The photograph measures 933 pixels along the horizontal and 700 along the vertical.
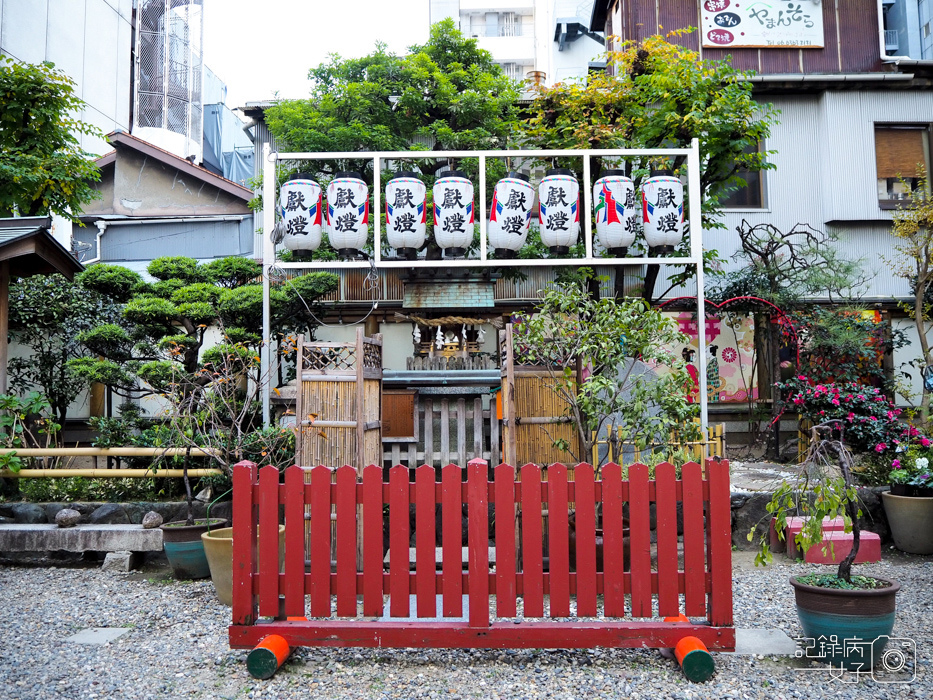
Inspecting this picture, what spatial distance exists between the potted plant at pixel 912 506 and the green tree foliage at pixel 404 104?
8.38 m

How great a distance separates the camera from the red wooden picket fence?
492cm

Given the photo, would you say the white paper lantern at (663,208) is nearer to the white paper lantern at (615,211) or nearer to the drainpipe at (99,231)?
the white paper lantern at (615,211)

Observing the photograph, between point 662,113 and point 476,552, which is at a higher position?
point 662,113

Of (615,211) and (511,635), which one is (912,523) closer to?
(615,211)

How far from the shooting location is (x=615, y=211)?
9.59 metres

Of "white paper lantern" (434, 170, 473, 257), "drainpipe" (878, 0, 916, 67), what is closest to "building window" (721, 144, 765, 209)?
"drainpipe" (878, 0, 916, 67)

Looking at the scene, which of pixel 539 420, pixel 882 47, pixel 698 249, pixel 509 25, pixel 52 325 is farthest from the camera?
pixel 509 25

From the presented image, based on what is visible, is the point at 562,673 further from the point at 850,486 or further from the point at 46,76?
the point at 46,76

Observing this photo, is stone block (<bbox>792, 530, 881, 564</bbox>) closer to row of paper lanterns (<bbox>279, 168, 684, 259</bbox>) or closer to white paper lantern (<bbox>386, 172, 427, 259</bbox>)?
row of paper lanterns (<bbox>279, 168, 684, 259</bbox>)

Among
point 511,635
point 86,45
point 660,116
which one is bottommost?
point 511,635

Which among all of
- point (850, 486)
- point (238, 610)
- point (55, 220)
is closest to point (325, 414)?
point (238, 610)

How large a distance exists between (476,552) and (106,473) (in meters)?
5.56

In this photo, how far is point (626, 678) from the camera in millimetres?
4859

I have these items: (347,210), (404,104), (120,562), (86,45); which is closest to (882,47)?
(404,104)
